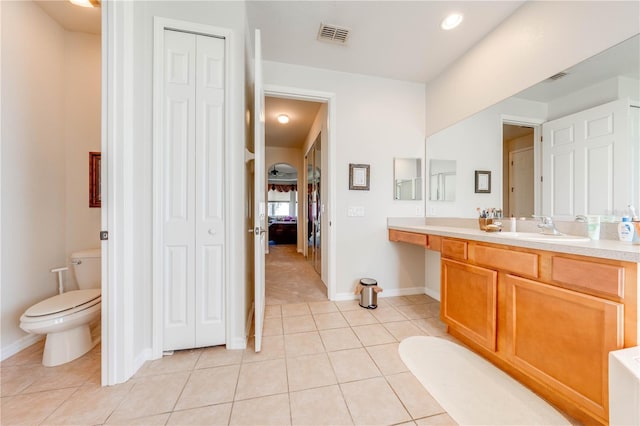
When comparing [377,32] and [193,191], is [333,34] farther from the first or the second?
[193,191]

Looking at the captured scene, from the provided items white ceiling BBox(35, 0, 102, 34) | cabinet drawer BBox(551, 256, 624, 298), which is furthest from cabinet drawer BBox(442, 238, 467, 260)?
white ceiling BBox(35, 0, 102, 34)

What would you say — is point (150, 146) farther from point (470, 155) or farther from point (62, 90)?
point (470, 155)

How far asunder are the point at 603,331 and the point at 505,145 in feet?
5.27

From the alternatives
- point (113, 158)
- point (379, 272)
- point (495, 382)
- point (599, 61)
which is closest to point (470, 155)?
point (599, 61)

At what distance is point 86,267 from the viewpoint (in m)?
1.94

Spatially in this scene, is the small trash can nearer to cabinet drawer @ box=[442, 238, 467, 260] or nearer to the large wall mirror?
cabinet drawer @ box=[442, 238, 467, 260]

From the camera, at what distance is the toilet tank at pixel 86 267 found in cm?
192

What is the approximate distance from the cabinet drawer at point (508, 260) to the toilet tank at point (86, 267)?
9.84 ft

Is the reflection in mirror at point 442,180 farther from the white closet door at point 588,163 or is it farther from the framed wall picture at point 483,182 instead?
the white closet door at point 588,163

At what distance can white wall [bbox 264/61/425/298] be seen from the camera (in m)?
2.64

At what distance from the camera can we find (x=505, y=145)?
2066 mm

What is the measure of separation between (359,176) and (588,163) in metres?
1.74

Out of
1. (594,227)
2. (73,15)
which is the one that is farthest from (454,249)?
(73,15)

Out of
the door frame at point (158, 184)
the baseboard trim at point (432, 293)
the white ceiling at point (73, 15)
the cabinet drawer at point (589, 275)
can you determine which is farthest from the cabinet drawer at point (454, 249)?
the white ceiling at point (73, 15)
